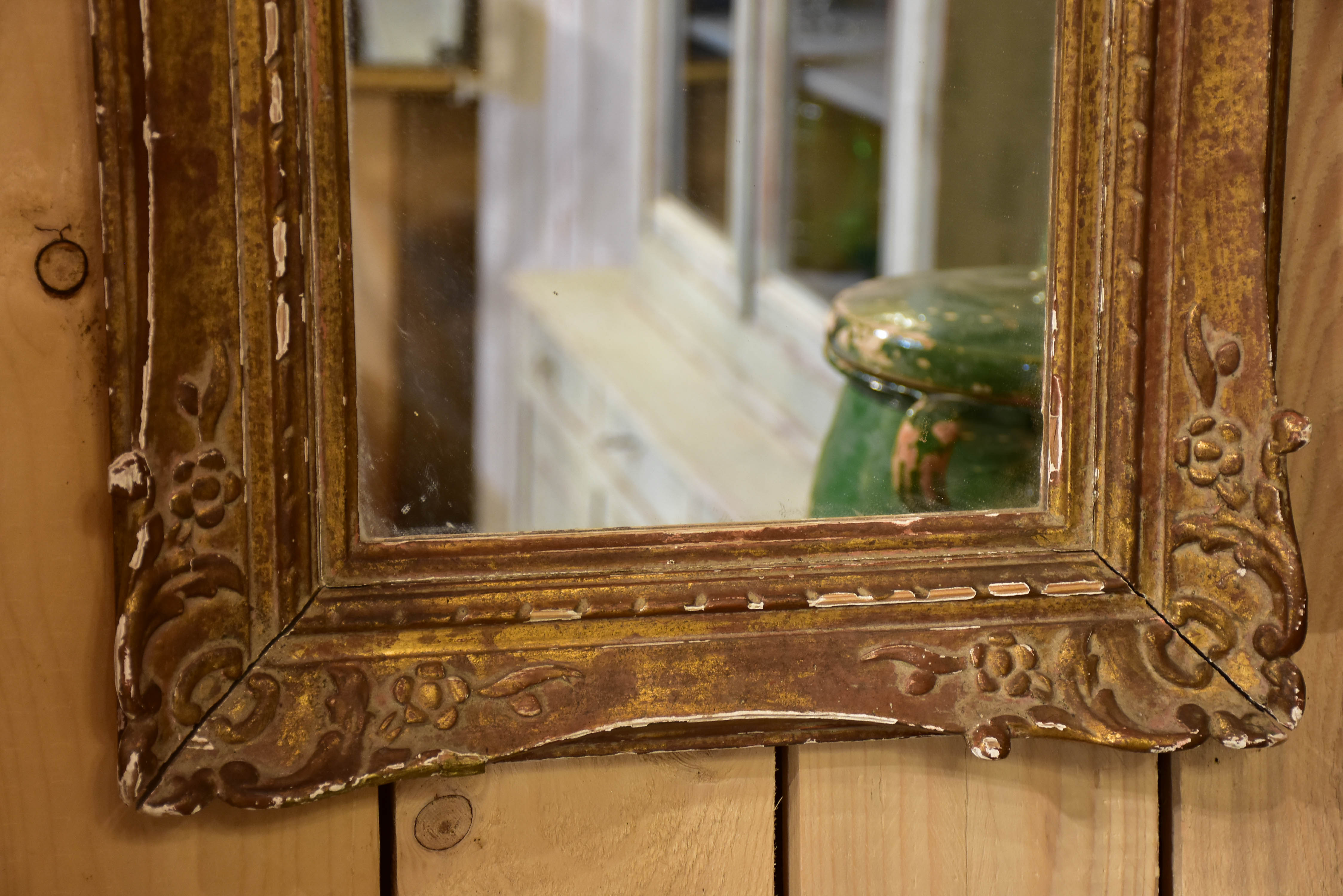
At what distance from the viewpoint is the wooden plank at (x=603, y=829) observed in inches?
20.4

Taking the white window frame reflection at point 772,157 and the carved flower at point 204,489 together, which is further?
the white window frame reflection at point 772,157

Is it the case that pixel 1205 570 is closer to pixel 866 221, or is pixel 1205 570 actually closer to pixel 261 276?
pixel 866 221

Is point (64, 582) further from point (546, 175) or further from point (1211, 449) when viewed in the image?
point (1211, 449)

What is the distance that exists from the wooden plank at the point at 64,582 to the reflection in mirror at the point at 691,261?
102 millimetres

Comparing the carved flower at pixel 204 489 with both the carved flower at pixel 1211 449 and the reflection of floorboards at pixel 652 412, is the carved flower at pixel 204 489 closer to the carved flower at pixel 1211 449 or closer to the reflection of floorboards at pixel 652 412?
the reflection of floorboards at pixel 652 412

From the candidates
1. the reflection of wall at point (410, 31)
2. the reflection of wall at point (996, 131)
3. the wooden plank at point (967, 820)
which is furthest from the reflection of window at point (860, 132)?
the wooden plank at point (967, 820)

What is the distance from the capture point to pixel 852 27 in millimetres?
656

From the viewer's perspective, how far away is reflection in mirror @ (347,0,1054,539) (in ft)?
1.54

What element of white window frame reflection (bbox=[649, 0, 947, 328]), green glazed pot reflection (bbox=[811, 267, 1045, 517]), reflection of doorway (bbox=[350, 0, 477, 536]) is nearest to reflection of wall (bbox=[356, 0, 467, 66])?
reflection of doorway (bbox=[350, 0, 477, 536])

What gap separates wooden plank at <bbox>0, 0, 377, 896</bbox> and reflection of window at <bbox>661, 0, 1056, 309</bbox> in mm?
259

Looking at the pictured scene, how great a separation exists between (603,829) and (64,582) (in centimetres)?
24

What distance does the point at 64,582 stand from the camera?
47 centimetres

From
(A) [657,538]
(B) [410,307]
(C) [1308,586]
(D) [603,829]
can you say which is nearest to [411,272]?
(B) [410,307]

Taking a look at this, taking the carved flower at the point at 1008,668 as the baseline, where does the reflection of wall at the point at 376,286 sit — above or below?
above
